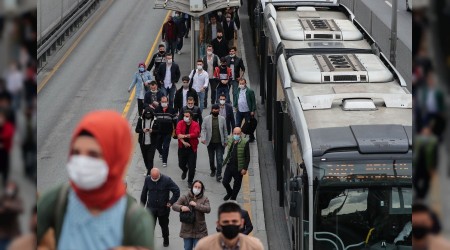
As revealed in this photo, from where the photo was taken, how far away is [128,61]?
116 feet

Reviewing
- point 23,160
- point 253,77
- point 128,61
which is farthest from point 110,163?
point 128,61

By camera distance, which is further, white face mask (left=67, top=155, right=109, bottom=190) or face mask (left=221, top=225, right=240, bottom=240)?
face mask (left=221, top=225, right=240, bottom=240)

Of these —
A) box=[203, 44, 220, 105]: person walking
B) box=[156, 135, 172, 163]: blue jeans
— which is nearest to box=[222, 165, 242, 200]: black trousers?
box=[156, 135, 172, 163]: blue jeans

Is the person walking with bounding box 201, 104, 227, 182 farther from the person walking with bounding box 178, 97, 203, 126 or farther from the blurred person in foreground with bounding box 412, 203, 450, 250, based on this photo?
the blurred person in foreground with bounding box 412, 203, 450, 250

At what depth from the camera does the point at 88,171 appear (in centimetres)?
211

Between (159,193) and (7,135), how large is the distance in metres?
13.4

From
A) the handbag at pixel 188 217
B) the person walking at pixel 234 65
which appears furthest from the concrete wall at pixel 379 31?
the handbag at pixel 188 217

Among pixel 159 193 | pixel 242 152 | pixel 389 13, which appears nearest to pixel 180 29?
pixel 389 13

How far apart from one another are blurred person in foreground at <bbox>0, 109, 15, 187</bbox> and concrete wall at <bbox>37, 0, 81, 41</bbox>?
29.8 metres

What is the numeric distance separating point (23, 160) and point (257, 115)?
2515 centimetres

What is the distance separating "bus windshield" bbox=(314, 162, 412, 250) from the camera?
490 inches

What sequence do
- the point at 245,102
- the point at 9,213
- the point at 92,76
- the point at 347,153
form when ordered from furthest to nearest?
1. the point at 92,76
2. the point at 245,102
3. the point at 347,153
4. the point at 9,213

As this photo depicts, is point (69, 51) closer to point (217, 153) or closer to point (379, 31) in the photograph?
point (379, 31)

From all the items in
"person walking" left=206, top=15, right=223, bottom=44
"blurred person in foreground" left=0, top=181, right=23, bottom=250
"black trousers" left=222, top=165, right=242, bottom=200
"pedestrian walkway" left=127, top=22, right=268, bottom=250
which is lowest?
"pedestrian walkway" left=127, top=22, right=268, bottom=250
